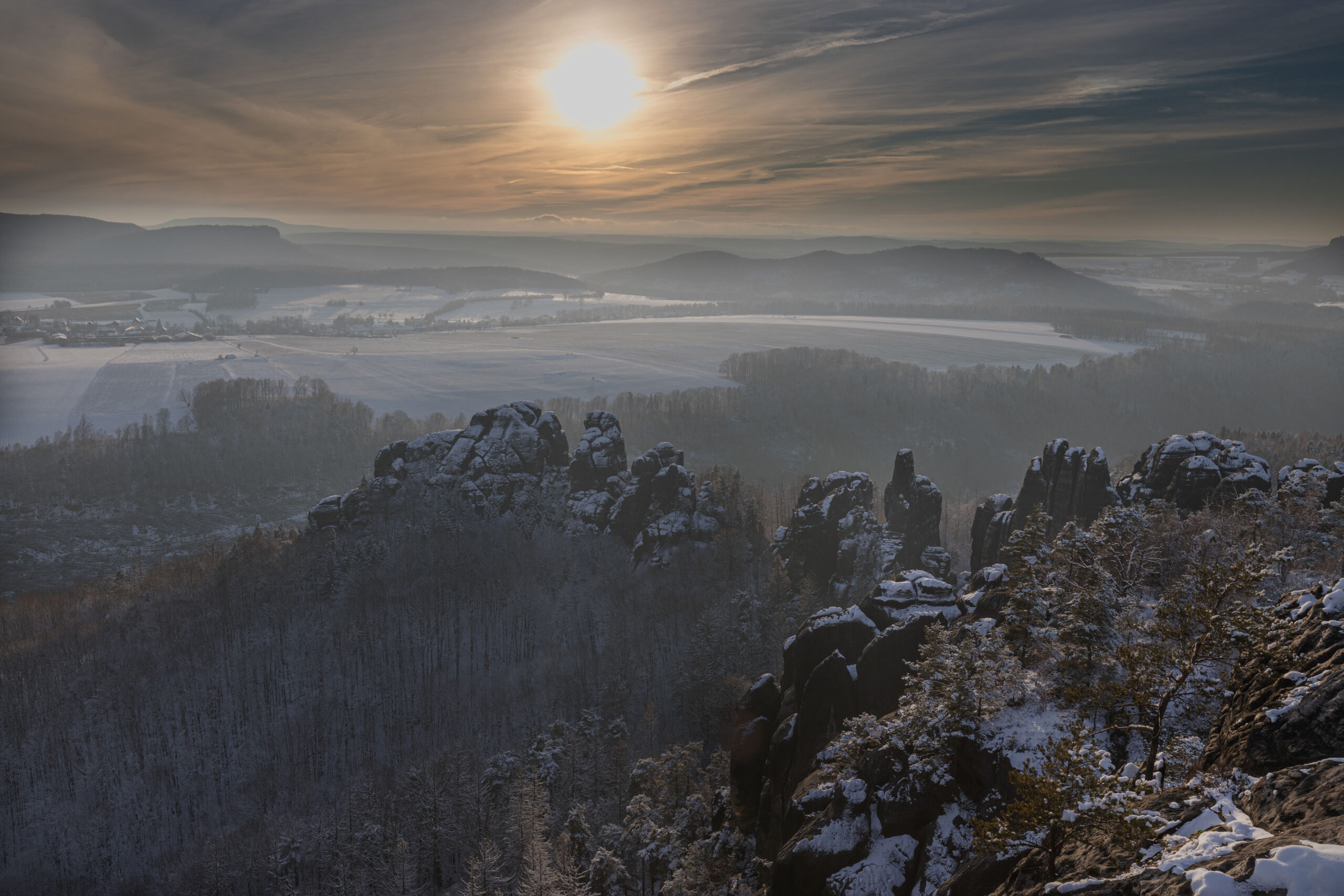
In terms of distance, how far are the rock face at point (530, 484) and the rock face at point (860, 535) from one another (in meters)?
15.6

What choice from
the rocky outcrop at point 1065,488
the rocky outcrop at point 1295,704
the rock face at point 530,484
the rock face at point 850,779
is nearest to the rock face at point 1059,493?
the rocky outcrop at point 1065,488

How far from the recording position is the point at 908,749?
29875 mm

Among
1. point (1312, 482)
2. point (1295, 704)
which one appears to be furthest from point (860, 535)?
point (1295, 704)

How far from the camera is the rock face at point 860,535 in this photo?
8769 cm

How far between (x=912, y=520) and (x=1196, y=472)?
3071 cm

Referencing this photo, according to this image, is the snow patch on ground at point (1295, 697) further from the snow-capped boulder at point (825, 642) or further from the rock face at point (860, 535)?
the rock face at point (860, 535)

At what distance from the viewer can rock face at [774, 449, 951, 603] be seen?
288ft

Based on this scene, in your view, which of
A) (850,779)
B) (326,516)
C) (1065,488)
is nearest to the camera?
(850,779)

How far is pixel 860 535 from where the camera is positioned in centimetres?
8906

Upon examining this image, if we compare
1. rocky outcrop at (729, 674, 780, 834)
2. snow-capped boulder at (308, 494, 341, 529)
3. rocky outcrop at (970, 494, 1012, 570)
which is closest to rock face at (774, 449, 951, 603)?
rocky outcrop at (970, 494, 1012, 570)

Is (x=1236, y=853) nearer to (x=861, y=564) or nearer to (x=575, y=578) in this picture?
(x=861, y=564)

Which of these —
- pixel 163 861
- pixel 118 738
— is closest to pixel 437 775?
pixel 163 861

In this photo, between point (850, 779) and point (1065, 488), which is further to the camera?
point (1065, 488)

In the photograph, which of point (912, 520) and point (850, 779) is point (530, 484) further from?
point (850, 779)
